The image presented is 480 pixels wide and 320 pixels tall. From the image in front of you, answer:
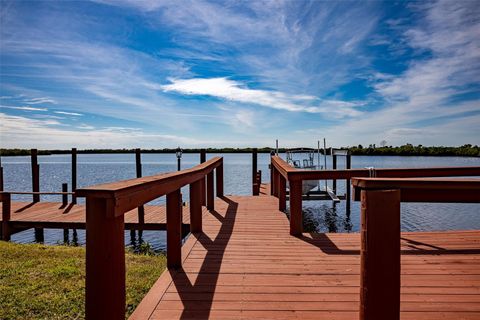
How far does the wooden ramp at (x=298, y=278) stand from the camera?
2646 mm

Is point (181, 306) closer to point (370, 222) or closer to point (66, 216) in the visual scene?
point (370, 222)

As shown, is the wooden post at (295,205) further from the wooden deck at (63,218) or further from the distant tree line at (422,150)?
the distant tree line at (422,150)

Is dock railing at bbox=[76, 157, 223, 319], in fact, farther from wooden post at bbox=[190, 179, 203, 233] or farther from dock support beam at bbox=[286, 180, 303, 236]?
dock support beam at bbox=[286, 180, 303, 236]

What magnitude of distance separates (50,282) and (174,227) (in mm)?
2162

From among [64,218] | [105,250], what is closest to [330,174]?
[105,250]

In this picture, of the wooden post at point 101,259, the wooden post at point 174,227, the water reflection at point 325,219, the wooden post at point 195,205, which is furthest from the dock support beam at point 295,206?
the water reflection at point 325,219

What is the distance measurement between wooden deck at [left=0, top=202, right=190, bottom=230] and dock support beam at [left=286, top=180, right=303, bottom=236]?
205 inches

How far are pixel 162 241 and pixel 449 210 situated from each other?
59.5 ft

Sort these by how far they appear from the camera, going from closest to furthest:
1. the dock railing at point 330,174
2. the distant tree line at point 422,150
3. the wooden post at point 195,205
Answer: the wooden post at point 195,205 < the dock railing at point 330,174 < the distant tree line at point 422,150

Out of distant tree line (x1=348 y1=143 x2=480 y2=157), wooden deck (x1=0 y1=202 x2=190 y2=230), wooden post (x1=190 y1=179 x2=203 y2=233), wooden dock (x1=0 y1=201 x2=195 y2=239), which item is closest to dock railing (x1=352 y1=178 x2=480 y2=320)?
wooden post (x1=190 y1=179 x2=203 y2=233)

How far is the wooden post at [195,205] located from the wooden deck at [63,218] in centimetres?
462

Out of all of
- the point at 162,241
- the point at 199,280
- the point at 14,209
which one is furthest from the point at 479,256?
the point at 14,209

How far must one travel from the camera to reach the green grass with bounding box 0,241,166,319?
344cm

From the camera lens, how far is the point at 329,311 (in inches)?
103
